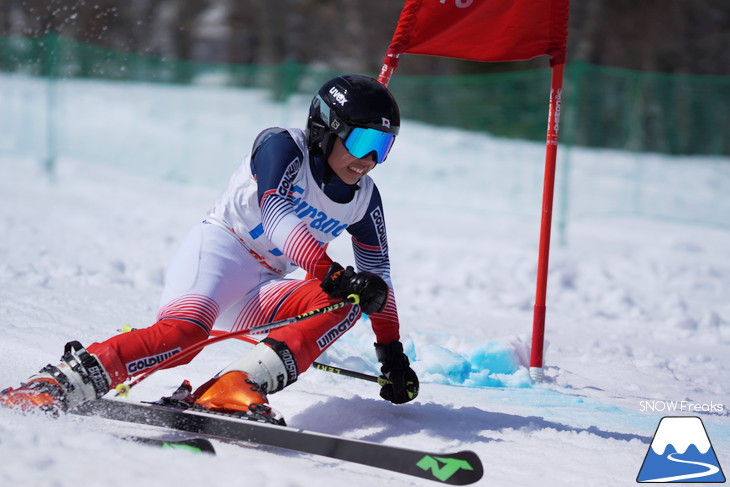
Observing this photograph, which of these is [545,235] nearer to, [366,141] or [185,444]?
[366,141]

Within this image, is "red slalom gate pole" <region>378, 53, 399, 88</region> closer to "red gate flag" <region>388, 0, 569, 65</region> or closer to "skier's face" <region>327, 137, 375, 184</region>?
"red gate flag" <region>388, 0, 569, 65</region>

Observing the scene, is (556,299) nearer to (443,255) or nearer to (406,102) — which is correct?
(443,255)

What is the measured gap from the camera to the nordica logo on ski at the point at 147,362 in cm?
292

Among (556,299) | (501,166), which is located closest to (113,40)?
(501,166)

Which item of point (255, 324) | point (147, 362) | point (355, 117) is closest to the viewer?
point (147, 362)

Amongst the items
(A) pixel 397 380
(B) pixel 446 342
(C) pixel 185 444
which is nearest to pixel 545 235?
(B) pixel 446 342

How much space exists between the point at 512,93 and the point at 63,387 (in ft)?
44.6

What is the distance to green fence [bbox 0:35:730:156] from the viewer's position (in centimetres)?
1369

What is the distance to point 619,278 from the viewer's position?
8109 millimetres

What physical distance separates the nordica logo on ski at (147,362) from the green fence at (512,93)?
36.2 feet

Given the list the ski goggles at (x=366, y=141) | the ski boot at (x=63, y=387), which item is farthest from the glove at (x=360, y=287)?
the ski boot at (x=63, y=387)

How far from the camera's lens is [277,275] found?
3.76 meters

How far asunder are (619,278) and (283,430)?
612 cm

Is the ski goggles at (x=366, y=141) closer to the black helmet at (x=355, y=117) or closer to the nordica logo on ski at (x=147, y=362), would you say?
the black helmet at (x=355, y=117)
